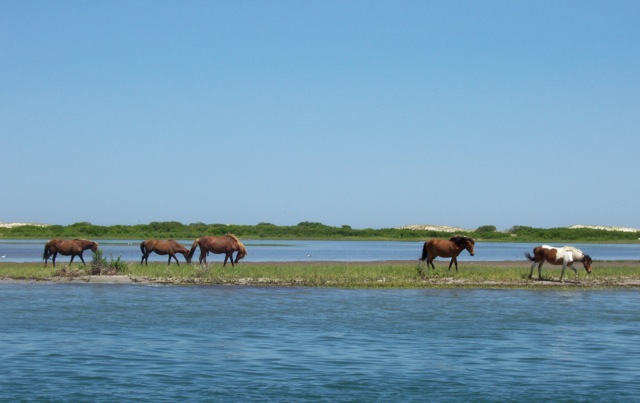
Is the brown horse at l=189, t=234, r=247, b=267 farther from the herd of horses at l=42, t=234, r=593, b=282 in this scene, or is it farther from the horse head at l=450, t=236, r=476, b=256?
the horse head at l=450, t=236, r=476, b=256

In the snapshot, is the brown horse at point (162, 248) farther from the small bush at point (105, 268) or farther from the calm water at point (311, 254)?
the small bush at point (105, 268)

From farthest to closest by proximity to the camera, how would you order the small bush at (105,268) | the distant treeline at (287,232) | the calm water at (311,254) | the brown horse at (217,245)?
1. the distant treeline at (287,232)
2. the calm water at (311,254)
3. the brown horse at (217,245)
4. the small bush at (105,268)

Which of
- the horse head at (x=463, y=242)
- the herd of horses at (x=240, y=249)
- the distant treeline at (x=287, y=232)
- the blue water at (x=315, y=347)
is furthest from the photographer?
the distant treeline at (x=287, y=232)

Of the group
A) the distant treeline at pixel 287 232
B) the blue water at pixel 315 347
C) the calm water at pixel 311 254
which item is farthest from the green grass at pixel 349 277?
the distant treeline at pixel 287 232

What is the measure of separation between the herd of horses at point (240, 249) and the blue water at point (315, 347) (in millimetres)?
4212

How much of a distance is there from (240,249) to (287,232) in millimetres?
83758

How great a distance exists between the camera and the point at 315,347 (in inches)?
688

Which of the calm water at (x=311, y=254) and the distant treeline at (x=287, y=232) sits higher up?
the distant treeline at (x=287, y=232)

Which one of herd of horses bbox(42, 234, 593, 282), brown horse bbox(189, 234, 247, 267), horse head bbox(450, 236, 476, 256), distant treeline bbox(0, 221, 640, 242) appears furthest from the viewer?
distant treeline bbox(0, 221, 640, 242)

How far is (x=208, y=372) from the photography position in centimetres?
1486

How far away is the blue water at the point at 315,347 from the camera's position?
1352 cm

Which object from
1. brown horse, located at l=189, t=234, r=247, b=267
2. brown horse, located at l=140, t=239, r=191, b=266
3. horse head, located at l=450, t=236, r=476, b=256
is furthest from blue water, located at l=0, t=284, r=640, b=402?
brown horse, located at l=140, t=239, r=191, b=266

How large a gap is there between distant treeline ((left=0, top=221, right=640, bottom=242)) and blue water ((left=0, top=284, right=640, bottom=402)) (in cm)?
7557

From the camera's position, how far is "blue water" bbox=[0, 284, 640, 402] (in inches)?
532
